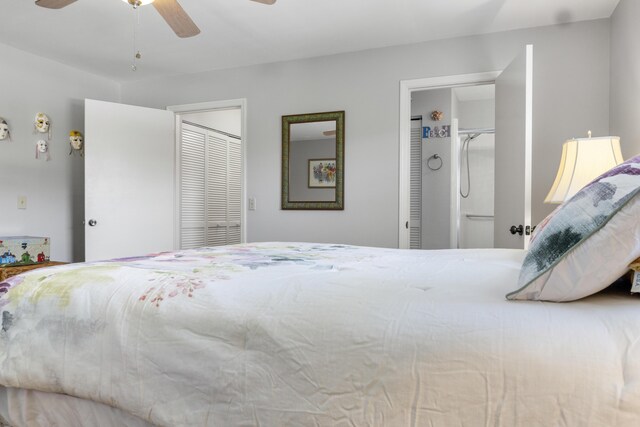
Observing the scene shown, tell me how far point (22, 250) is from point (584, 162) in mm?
3852

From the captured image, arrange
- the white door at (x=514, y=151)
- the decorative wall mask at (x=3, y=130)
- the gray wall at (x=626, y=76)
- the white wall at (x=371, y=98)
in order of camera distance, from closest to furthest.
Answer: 1. the gray wall at (x=626, y=76)
2. the white door at (x=514, y=151)
3. the white wall at (x=371, y=98)
4. the decorative wall mask at (x=3, y=130)

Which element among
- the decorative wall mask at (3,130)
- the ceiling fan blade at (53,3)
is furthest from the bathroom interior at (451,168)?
the decorative wall mask at (3,130)

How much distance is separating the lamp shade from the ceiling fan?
181cm

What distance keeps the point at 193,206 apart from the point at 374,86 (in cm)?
231

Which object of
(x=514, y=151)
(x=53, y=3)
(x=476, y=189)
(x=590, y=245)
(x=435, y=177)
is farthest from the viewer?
(x=476, y=189)

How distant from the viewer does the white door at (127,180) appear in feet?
12.0

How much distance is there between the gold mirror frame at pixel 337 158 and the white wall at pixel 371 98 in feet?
0.18

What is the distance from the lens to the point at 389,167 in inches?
131

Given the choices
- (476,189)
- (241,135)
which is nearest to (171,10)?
(241,135)

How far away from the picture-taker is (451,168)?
168 inches

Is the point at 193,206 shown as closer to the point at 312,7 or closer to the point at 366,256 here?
the point at 312,7

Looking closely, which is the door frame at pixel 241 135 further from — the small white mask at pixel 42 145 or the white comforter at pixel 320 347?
the white comforter at pixel 320 347

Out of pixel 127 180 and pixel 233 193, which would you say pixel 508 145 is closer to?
pixel 127 180

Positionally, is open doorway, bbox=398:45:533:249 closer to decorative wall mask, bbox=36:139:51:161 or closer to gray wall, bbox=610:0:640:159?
gray wall, bbox=610:0:640:159
